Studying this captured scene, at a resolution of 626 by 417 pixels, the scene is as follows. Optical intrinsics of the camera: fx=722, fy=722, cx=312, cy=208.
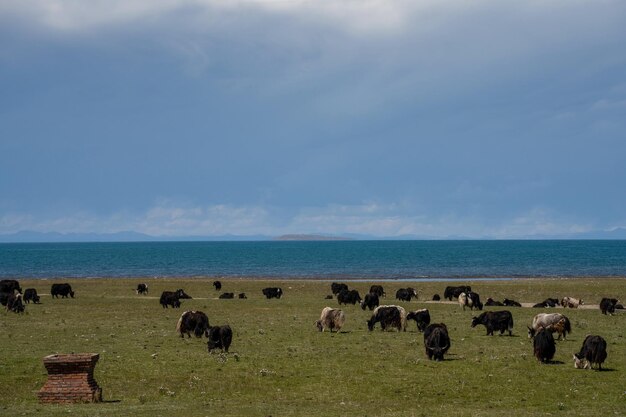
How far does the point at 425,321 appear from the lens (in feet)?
123

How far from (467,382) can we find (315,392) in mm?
5082

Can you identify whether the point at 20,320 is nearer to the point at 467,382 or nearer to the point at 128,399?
the point at 128,399

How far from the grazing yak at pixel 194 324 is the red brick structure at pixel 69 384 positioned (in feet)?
45.1

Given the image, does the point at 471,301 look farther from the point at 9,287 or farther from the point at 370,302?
the point at 9,287

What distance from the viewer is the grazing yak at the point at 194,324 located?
111 feet

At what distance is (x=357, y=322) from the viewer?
42.0 metres

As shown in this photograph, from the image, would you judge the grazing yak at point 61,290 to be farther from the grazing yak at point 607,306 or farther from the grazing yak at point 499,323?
the grazing yak at point 607,306

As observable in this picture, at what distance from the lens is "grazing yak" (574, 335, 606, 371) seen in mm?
→ 25237

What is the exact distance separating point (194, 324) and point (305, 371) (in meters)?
10.7

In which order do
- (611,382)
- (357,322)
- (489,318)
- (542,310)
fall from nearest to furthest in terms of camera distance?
(611,382)
(489,318)
(357,322)
(542,310)

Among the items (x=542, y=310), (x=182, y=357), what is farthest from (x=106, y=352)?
(x=542, y=310)

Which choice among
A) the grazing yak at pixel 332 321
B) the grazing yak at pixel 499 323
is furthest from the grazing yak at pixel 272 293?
the grazing yak at pixel 499 323

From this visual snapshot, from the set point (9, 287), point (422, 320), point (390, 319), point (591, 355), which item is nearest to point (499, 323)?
point (422, 320)

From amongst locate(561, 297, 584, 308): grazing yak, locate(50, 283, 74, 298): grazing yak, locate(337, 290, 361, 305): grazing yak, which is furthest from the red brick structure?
locate(50, 283, 74, 298): grazing yak
